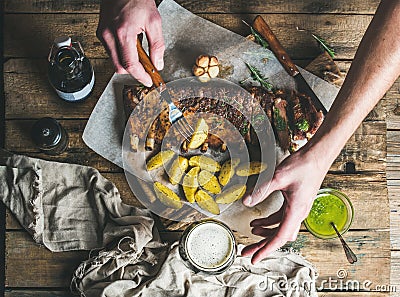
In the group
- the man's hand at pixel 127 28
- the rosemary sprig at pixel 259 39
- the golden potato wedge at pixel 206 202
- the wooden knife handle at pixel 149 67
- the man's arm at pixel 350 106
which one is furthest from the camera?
the rosemary sprig at pixel 259 39

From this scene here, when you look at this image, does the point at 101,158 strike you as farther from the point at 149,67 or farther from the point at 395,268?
the point at 395,268

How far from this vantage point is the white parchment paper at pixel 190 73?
2.26 m

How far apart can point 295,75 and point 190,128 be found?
1.67 feet

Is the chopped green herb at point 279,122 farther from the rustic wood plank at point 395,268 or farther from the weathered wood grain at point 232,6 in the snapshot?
the rustic wood plank at point 395,268

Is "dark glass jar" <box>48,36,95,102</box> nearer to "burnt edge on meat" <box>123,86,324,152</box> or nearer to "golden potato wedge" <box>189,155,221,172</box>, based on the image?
"burnt edge on meat" <box>123,86,324,152</box>

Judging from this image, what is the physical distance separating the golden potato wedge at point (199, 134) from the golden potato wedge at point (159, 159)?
0.10 metres

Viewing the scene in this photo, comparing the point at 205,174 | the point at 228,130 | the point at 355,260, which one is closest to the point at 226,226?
the point at 205,174

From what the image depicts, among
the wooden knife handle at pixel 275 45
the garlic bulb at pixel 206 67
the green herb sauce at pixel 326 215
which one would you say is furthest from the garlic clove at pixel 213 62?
the green herb sauce at pixel 326 215

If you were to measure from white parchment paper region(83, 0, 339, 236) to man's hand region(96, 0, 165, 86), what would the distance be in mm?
284

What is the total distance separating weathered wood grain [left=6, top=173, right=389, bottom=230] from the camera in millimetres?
2289

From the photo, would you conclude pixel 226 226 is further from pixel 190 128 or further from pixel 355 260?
pixel 355 260

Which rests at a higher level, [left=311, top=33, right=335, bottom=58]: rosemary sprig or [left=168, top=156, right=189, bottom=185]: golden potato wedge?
[left=311, top=33, right=335, bottom=58]: rosemary sprig

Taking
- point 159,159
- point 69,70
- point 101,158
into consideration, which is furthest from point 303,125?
point 69,70

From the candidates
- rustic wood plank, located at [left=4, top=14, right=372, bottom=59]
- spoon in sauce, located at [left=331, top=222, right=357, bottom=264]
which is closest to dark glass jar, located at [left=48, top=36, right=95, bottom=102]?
rustic wood plank, located at [left=4, top=14, right=372, bottom=59]
